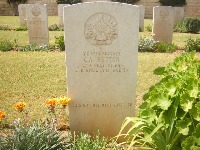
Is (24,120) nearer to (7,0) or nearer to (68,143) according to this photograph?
(68,143)

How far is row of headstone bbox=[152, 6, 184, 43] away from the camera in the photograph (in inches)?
474

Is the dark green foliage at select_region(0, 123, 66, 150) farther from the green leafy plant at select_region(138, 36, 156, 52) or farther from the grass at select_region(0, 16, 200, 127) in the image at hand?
the green leafy plant at select_region(138, 36, 156, 52)

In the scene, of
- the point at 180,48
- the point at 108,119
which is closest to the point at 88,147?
the point at 108,119

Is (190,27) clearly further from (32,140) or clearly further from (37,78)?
(32,140)

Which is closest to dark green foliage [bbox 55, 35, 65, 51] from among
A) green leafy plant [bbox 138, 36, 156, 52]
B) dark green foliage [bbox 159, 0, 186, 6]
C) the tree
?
green leafy plant [bbox 138, 36, 156, 52]

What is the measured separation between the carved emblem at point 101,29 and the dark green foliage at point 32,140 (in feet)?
4.19

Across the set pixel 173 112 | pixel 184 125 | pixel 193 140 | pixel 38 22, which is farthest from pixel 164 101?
pixel 38 22

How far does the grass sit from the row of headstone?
1.84 m

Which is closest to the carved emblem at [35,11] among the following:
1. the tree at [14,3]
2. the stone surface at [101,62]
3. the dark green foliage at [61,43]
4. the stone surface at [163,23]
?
the dark green foliage at [61,43]

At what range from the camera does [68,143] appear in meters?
3.57

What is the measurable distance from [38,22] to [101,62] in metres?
8.64

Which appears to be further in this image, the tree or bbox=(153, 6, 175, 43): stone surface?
the tree

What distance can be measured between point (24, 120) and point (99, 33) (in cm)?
192

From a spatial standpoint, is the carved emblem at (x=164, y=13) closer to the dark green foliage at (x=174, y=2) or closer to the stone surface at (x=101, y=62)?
the stone surface at (x=101, y=62)
